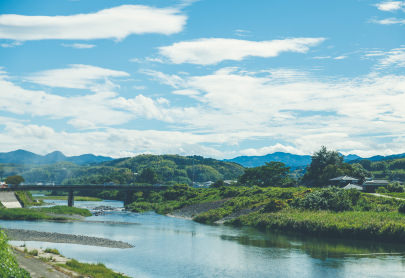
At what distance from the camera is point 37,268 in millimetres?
36344

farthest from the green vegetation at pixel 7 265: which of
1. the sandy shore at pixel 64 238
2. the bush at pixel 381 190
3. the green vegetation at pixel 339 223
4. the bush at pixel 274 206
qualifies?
the bush at pixel 381 190

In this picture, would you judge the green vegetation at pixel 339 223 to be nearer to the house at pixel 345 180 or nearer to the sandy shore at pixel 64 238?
the sandy shore at pixel 64 238

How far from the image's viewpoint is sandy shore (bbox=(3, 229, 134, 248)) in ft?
200

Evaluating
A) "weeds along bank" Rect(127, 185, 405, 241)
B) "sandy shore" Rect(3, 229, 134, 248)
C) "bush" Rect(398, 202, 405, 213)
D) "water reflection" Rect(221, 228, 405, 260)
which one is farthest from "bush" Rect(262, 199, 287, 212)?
"sandy shore" Rect(3, 229, 134, 248)

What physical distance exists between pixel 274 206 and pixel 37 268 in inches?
2593

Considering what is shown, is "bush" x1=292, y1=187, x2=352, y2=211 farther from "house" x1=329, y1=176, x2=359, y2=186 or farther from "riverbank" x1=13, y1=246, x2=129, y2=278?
"riverbank" x1=13, y1=246, x2=129, y2=278

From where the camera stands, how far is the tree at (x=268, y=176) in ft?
503

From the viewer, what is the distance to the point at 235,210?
104 meters

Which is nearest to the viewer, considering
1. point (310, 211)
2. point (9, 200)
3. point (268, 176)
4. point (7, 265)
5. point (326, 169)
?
point (7, 265)

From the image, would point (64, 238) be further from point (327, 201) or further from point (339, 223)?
point (327, 201)

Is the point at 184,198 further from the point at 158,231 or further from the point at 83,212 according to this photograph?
the point at 158,231

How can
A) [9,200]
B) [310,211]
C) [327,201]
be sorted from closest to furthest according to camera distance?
[310,211] < [327,201] < [9,200]

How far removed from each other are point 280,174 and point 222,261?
110396mm

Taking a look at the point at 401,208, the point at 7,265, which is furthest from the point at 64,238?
the point at 401,208
